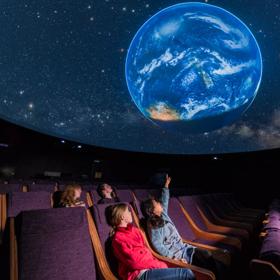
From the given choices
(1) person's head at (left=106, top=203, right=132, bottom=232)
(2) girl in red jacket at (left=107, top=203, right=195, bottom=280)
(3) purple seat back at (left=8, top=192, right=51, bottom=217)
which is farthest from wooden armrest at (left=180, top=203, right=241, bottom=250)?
(3) purple seat back at (left=8, top=192, right=51, bottom=217)

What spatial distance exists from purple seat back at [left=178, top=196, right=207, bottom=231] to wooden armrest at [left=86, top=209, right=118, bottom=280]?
191cm

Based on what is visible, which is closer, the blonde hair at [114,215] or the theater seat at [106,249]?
the theater seat at [106,249]

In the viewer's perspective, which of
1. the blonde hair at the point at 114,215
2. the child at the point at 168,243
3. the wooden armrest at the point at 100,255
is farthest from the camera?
the child at the point at 168,243

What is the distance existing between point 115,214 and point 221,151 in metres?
8.99

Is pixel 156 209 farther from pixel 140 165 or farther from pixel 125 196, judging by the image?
pixel 140 165

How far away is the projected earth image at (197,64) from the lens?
7367mm

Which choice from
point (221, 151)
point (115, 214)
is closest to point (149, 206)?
point (115, 214)

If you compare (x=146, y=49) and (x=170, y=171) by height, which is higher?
(x=146, y=49)

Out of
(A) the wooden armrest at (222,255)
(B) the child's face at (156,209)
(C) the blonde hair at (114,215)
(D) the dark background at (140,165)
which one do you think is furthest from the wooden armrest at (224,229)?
(D) the dark background at (140,165)

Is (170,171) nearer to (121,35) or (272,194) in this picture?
(272,194)

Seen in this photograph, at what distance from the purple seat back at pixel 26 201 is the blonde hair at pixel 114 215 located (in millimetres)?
1151

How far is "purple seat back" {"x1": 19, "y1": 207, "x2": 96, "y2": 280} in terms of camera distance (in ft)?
4.31

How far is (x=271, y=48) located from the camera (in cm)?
795

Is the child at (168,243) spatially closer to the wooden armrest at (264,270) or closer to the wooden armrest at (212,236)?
the wooden armrest at (212,236)
